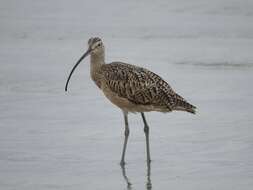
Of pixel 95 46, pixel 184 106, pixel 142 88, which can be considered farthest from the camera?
pixel 95 46

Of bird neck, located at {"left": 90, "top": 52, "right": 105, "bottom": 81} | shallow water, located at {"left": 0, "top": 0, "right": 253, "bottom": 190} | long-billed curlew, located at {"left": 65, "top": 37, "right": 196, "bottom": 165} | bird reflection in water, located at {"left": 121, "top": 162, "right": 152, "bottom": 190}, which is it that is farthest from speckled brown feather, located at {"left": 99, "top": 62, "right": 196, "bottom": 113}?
bird reflection in water, located at {"left": 121, "top": 162, "right": 152, "bottom": 190}

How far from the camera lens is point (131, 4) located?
18828 millimetres

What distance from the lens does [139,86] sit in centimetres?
870

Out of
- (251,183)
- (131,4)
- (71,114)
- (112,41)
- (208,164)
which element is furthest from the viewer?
(131,4)

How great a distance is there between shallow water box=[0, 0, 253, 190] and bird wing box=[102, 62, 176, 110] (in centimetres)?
Answer: 53

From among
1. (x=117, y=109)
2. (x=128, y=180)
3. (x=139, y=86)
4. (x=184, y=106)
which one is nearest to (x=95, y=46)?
(x=139, y=86)

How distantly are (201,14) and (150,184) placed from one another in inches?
409

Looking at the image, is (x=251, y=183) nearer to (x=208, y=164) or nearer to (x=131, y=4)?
(x=208, y=164)

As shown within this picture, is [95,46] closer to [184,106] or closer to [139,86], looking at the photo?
[139,86]

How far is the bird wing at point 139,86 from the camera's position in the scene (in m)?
8.59

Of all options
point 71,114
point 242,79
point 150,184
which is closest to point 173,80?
point 242,79

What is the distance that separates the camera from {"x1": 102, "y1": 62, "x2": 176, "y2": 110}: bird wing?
28.2ft

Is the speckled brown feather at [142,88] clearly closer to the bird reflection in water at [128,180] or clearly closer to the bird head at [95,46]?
the bird head at [95,46]

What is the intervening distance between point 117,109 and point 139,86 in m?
2.07
